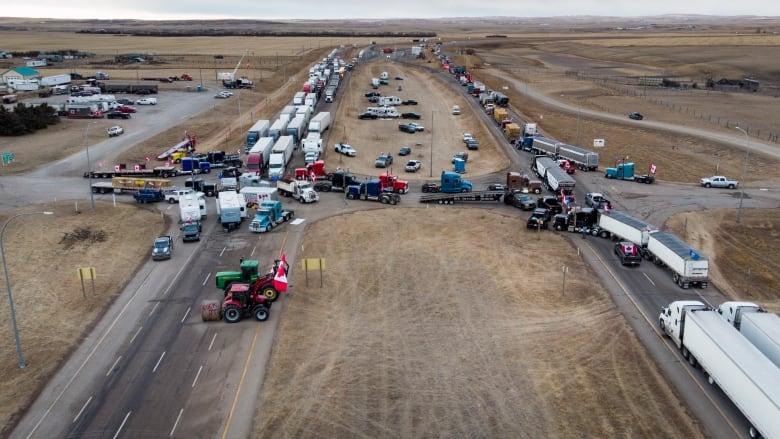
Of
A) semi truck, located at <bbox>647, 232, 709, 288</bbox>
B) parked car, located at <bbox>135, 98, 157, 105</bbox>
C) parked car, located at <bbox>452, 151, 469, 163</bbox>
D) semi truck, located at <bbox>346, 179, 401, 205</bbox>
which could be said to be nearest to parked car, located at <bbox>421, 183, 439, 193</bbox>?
semi truck, located at <bbox>346, 179, 401, 205</bbox>

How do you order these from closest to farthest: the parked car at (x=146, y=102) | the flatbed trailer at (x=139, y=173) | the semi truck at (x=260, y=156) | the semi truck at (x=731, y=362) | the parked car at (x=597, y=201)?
the semi truck at (x=731, y=362) < the parked car at (x=597, y=201) < the semi truck at (x=260, y=156) < the flatbed trailer at (x=139, y=173) < the parked car at (x=146, y=102)

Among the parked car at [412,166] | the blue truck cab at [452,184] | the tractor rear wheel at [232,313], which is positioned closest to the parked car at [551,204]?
the blue truck cab at [452,184]

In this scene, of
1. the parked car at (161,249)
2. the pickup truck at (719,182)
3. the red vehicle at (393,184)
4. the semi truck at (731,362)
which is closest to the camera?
the semi truck at (731,362)

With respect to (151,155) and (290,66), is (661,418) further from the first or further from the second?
(290,66)

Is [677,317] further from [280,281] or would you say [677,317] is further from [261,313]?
[261,313]

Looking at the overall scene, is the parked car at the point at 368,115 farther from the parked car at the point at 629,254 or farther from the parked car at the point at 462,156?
the parked car at the point at 629,254

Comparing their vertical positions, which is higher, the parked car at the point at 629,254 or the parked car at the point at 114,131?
the parked car at the point at 114,131

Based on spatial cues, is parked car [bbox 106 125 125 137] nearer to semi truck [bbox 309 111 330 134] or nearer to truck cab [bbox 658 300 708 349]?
semi truck [bbox 309 111 330 134]
